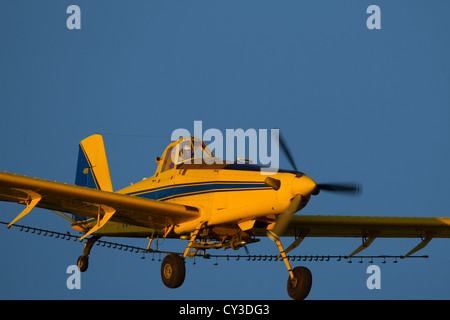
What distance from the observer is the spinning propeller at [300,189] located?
21.0m

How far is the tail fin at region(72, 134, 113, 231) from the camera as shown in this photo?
30.7 metres

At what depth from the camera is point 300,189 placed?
2092cm

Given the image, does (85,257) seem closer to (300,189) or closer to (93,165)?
(93,165)

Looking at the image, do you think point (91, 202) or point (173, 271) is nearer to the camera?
point (173, 271)

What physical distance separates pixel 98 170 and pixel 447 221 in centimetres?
1335

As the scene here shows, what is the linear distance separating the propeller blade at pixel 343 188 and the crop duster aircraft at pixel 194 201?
3 cm

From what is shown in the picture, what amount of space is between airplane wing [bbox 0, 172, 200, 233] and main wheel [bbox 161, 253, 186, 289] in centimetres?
134

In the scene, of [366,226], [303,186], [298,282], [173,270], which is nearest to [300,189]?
[303,186]

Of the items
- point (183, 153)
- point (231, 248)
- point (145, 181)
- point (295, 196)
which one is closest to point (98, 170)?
point (145, 181)

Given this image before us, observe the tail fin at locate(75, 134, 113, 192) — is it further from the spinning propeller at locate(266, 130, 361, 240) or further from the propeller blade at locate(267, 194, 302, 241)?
the spinning propeller at locate(266, 130, 361, 240)

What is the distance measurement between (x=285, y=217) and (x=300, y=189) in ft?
3.31

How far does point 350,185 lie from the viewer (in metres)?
21.4

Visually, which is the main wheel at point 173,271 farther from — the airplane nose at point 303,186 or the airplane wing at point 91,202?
the airplane nose at point 303,186

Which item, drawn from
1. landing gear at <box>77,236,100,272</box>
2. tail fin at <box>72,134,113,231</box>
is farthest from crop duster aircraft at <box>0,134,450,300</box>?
tail fin at <box>72,134,113,231</box>
